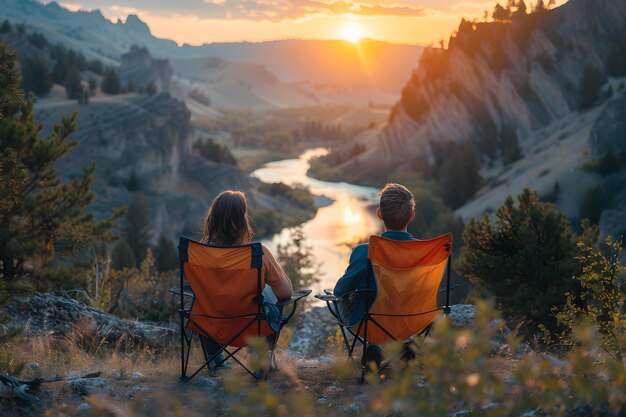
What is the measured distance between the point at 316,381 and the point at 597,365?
7.37ft

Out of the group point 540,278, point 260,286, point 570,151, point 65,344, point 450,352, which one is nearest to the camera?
point 450,352

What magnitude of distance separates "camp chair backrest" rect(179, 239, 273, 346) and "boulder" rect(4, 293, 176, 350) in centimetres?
219

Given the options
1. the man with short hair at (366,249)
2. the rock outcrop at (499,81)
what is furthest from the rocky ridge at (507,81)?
the man with short hair at (366,249)

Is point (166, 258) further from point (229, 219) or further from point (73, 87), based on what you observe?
point (73, 87)

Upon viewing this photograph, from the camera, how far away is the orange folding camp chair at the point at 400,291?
5.45m

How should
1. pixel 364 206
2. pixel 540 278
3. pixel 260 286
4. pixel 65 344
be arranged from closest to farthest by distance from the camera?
pixel 260 286 < pixel 65 344 < pixel 540 278 < pixel 364 206

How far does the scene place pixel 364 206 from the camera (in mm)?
74750

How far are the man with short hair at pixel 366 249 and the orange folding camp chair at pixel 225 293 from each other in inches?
20.0

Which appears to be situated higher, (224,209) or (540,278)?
(224,209)

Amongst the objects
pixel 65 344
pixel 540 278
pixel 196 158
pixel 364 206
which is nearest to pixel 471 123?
pixel 364 206

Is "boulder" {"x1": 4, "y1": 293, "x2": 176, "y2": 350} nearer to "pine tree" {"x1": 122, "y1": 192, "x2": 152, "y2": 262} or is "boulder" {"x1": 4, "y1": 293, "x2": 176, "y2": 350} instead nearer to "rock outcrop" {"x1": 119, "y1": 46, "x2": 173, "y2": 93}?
"pine tree" {"x1": 122, "y1": 192, "x2": 152, "y2": 262}

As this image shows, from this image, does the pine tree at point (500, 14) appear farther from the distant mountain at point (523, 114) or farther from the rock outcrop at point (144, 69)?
the rock outcrop at point (144, 69)

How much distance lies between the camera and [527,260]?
1258 cm

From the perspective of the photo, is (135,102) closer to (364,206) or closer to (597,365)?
(364,206)
